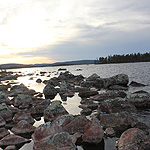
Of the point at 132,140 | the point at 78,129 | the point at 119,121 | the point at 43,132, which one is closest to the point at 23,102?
the point at 43,132

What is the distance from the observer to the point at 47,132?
7.50 metres

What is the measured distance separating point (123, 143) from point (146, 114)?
5907 mm

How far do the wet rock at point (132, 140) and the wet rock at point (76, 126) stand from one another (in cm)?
220

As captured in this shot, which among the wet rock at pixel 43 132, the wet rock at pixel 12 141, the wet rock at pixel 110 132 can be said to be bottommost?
the wet rock at pixel 110 132

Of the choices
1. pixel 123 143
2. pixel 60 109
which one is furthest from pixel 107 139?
pixel 60 109

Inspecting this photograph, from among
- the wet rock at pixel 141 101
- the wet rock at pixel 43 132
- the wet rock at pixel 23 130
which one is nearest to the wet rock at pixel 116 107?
the wet rock at pixel 141 101

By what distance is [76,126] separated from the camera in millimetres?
8367

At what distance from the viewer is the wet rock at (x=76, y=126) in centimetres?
825

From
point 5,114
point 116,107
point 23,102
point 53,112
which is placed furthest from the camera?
point 23,102

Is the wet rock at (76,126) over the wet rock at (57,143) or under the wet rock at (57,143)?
under

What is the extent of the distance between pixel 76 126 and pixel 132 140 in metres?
3.04

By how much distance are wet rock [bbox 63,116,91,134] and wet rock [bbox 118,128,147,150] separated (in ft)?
7.20

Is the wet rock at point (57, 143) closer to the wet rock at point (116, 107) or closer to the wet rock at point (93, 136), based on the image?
the wet rock at point (93, 136)

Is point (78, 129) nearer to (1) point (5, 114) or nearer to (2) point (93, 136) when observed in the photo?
(2) point (93, 136)
